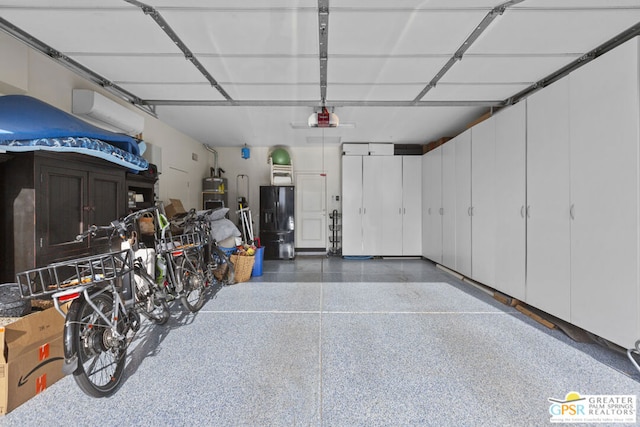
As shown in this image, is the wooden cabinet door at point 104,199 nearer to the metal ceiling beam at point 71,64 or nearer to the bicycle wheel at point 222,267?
the metal ceiling beam at point 71,64

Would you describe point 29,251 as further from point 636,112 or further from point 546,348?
point 636,112

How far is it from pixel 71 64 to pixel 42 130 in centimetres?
102

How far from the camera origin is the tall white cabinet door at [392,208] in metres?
5.84

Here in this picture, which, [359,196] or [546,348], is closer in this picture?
[546,348]

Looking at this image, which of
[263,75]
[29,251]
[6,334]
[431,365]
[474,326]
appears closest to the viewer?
[6,334]

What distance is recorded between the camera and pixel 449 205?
4.53 m

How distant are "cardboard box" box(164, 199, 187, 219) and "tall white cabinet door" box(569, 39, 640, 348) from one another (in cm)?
471

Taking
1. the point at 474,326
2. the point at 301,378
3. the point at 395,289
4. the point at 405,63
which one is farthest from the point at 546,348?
the point at 405,63

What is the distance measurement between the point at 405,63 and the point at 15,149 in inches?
129

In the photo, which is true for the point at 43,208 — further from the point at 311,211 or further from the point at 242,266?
the point at 311,211

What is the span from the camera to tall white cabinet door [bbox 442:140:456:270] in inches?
172

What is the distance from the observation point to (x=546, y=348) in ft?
7.00

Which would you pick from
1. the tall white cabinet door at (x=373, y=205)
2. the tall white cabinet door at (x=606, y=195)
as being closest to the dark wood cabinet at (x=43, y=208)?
the tall white cabinet door at (x=606, y=195)

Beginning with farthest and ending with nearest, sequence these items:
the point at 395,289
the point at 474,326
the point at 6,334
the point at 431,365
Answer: the point at 395,289
the point at 474,326
the point at 431,365
the point at 6,334
